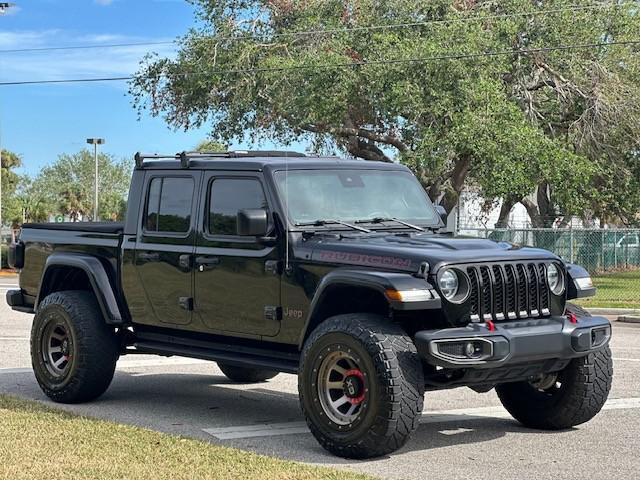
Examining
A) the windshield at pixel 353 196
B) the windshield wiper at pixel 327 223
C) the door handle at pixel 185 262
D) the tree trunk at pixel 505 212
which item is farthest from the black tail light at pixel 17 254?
the tree trunk at pixel 505 212

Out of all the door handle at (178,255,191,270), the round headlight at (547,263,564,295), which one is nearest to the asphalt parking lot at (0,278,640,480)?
the round headlight at (547,263,564,295)

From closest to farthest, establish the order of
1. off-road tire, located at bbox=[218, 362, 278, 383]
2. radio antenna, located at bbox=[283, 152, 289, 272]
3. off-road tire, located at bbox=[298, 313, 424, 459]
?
off-road tire, located at bbox=[298, 313, 424, 459] < radio antenna, located at bbox=[283, 152, 289, 272] < off-road tire, located at bbox=[218, 362, 278, 383]

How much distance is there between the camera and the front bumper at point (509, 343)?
23.8 ft

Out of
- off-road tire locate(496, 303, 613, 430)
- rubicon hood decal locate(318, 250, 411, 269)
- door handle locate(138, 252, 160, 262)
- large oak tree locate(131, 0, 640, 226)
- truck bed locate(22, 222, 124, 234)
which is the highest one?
large oak tree locate(131, 0, 640, 226)

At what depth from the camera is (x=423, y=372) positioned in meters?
7.70

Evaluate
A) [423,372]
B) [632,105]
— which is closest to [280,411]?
[423,372]

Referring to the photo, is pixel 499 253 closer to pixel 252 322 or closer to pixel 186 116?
pixel 252 322

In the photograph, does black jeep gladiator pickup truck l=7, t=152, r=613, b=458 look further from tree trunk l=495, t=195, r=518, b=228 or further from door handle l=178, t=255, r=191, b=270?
tree trunk l=495, t=195, r=518, b=228

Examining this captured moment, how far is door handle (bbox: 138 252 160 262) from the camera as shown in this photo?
9312 millimetres

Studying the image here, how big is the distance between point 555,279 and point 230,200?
2557 millimetres

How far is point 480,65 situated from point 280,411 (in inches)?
838

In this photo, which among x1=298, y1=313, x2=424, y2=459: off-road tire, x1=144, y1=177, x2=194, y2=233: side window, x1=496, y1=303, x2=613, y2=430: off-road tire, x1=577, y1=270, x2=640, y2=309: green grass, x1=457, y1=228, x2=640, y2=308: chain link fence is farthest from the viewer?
x1=457, y1=228, x2=640, y2=308: chain link fence

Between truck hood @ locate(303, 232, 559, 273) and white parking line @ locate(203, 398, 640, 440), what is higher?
truck hood @ locate(303, 232, 559, 273)

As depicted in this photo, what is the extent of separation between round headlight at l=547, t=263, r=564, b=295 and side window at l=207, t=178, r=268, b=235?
215 centimetres
